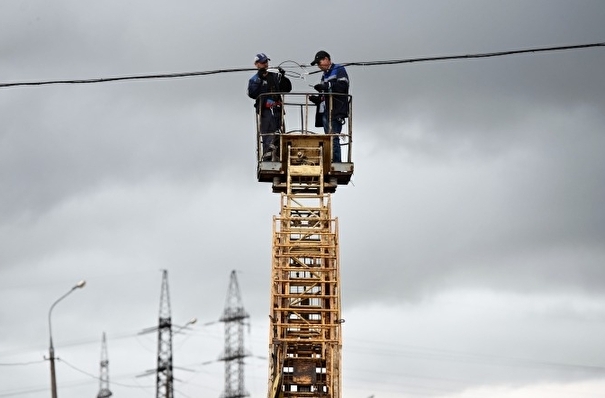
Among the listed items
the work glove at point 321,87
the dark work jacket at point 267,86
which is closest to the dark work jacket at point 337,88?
the work glove at point 321,87

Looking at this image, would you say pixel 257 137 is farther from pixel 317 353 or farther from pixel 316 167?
pixel 317 353

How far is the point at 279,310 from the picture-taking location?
129 ft

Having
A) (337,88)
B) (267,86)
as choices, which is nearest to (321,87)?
(337,88)

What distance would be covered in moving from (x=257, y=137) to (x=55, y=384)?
9.64 m

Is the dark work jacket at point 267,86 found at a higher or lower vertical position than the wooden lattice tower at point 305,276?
higher

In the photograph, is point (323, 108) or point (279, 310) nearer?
point (279, 310)

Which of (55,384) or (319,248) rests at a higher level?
(319,248)

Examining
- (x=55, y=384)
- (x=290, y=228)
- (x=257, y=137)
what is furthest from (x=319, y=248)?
(x=55, y=384)

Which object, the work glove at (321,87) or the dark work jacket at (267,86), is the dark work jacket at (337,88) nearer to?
the work glove at (321,87)

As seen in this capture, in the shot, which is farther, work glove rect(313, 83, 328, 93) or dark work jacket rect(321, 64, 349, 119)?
work glove rect(313, 83, 328, 93)

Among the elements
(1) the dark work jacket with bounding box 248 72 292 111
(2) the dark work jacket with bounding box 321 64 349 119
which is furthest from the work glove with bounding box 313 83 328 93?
(1) the dark work jacket with bounding box 248 72 292 111

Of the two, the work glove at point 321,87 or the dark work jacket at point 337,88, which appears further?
the work glove at point 321,87

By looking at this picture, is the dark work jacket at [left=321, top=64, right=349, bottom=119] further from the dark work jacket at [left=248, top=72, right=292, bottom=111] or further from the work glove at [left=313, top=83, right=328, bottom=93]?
the dark work jacket at [left=248, top=72, right=292, bottom=111]

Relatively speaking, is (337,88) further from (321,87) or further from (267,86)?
(267,86)
